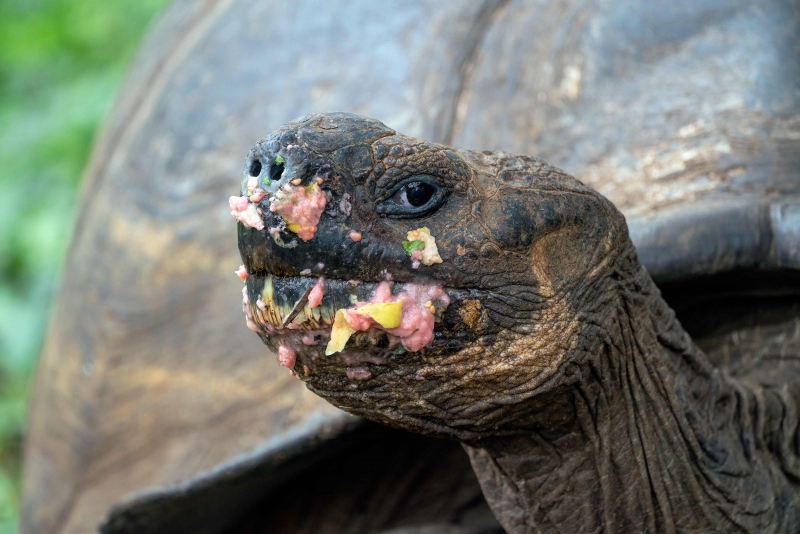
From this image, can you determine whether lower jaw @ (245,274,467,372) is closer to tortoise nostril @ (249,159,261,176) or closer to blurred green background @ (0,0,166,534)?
tortoise nostril @ (249,159,261,176)

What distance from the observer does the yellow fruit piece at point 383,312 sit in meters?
1.28

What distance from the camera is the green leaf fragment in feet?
4.29

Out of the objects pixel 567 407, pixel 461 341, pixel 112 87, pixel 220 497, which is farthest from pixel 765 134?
pixel 112 87

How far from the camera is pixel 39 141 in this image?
6535 mm

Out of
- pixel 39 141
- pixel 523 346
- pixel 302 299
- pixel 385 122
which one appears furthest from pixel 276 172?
pixel 39 141

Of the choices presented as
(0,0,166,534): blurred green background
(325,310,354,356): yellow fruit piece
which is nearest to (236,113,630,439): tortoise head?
(325,310,354,356): yellow fruit piece

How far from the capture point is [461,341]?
4.46 ft

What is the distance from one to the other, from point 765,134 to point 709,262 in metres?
0.35

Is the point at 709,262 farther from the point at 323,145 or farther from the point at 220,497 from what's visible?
the point at 220,497

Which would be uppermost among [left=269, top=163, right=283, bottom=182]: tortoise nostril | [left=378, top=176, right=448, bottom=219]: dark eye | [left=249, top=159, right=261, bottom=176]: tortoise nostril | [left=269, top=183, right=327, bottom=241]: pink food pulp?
[left=249, top=159, right=261, bottom=176]: tortoise nostril

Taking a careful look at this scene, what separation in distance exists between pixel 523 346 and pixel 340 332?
10.5 inches

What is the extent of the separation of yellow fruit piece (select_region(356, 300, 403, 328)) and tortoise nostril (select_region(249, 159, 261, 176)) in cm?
22

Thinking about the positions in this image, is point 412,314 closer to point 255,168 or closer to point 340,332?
point 340,332

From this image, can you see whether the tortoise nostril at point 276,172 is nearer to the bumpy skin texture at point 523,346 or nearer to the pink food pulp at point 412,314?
the bumpy skin texture at point 523,346
